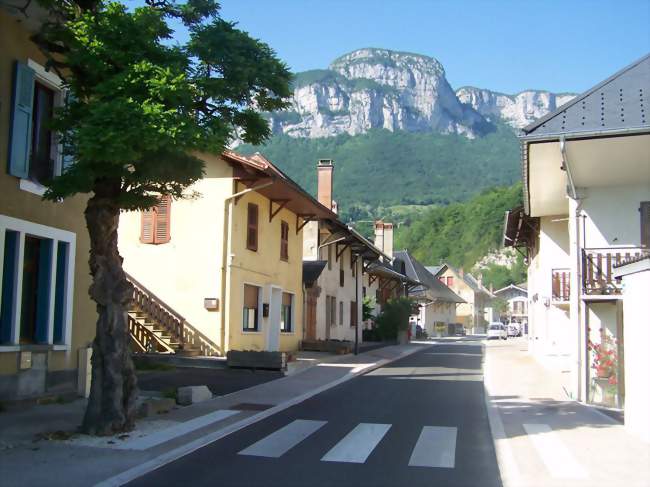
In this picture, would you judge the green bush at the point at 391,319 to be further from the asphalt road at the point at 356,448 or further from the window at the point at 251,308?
the asphalt road at the point at 356,448

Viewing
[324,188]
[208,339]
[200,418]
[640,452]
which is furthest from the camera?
[324,188]

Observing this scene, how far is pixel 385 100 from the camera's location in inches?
7436

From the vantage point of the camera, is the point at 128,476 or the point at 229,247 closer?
the point at 128,476

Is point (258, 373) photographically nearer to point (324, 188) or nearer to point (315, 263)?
point (315, 263)

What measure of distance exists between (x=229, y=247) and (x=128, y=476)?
49.4 ft

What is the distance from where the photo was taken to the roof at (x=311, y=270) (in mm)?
30892

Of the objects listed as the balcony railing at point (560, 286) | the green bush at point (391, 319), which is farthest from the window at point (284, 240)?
the green bush at point (391, 319)

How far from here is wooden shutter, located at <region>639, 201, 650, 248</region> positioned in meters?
16.8

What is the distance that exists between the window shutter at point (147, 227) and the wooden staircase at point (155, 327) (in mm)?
1745

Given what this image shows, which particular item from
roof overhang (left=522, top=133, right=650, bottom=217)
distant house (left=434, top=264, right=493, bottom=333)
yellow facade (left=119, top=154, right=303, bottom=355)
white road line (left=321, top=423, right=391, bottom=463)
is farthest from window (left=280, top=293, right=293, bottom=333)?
distant house (left=434, top=264, right=493, bottom=333)

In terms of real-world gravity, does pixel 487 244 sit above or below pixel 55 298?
above

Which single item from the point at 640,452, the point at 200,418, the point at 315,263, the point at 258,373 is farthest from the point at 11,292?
the point at 315,263

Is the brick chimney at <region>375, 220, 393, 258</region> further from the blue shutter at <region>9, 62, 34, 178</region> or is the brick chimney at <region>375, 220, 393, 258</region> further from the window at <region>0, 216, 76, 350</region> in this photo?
the blue shutter at <region>9, 62, 34, 178</region>

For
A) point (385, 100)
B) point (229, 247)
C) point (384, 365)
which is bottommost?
point (384, 365)
